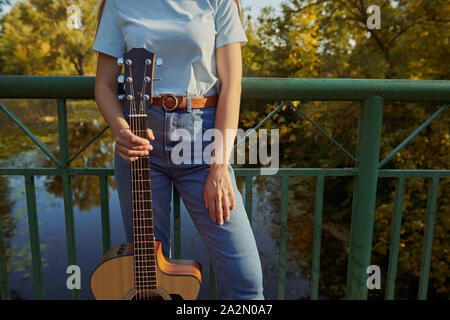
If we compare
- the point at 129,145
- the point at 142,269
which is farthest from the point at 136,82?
the point at 142,269

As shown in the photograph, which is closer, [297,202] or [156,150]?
[156,150]

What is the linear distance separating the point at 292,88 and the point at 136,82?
32.2 inches

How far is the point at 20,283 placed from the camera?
6102 mm

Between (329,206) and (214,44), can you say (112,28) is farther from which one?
(329,206)

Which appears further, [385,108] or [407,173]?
[385,108]

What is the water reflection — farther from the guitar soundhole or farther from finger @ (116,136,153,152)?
finger @ (116,136,153,152)

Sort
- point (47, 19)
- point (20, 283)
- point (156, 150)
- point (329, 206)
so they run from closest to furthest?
1. point (156, 150)
2. point (20, 283)
3. point (329, 206)
4. point (47, 19)

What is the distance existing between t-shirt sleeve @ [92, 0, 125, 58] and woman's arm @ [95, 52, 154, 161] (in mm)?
50

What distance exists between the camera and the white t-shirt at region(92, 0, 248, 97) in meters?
1.30

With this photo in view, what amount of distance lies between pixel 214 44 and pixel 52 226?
312 inches

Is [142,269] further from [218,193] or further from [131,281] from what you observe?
[218,193]

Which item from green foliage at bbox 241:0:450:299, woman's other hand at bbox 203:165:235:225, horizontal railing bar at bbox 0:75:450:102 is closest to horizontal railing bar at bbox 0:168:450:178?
horizontal railing bar at bbox 0:75:450:102

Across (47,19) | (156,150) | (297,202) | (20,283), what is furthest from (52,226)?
(47,19)

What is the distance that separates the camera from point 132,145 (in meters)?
1.30
